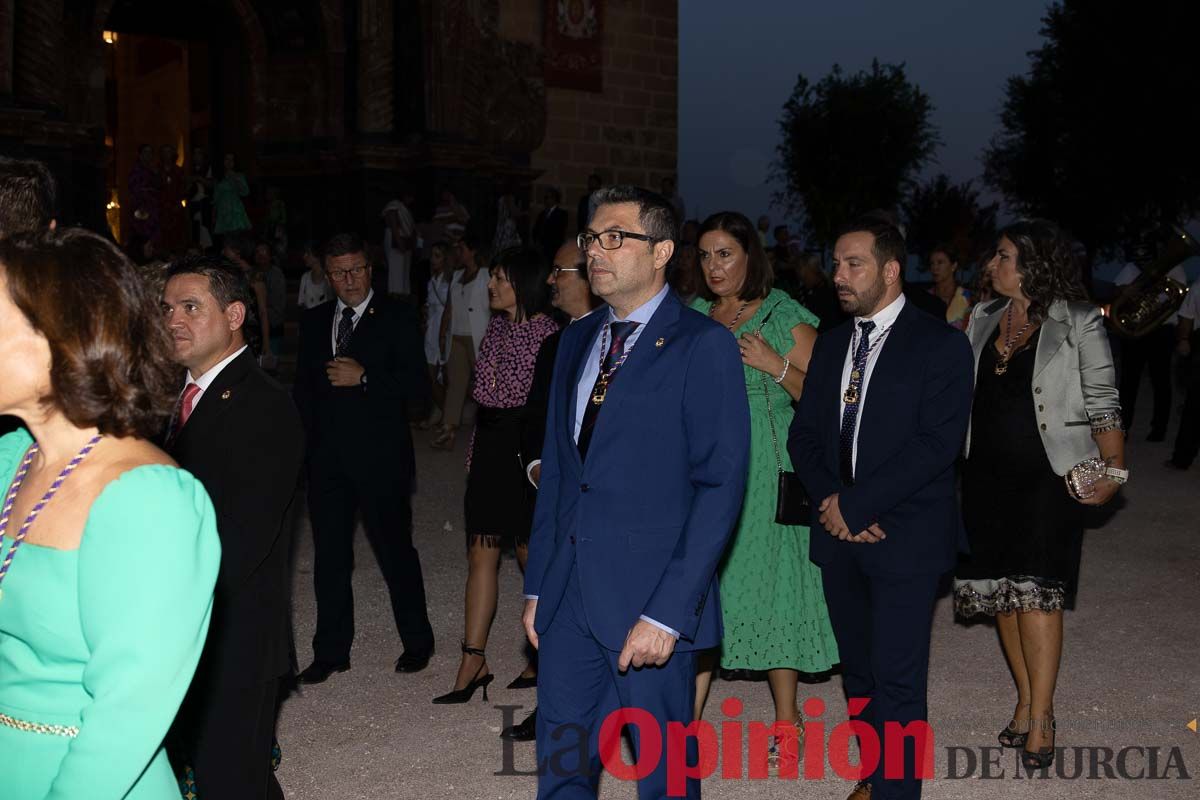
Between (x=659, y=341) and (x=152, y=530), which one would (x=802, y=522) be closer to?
(x=659, y=341)

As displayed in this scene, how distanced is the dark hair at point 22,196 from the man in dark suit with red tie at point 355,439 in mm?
2301

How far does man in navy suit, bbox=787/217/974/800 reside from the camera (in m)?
3.96

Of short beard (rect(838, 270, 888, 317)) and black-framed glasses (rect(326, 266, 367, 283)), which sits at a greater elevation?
black-framed glasses (rect(326, 266, 367, 283))

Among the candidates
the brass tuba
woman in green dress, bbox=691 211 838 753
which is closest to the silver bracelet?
woman in green dress, bbox=691 211 838 753

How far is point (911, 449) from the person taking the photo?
13.1 ft

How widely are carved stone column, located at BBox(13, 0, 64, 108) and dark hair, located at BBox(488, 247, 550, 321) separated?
13.3 m

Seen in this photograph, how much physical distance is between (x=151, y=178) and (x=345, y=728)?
50.0 ft

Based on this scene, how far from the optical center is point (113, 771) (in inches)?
70.5

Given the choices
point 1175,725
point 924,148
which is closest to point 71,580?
point 1175,725

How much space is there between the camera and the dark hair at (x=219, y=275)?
12.4 feet

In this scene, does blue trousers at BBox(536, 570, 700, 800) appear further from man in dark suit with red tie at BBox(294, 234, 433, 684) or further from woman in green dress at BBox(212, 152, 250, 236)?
woman in green dress at BBox(212, 152, 250, 236)

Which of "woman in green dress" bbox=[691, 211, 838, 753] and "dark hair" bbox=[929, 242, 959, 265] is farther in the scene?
"dark hair" bbox=[929, 242, 959, 265]

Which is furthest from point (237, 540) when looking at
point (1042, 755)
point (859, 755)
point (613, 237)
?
point (1042, 755)

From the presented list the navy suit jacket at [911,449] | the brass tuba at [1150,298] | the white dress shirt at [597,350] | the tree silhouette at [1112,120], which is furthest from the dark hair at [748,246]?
the tree silhouette at [1112,120]
